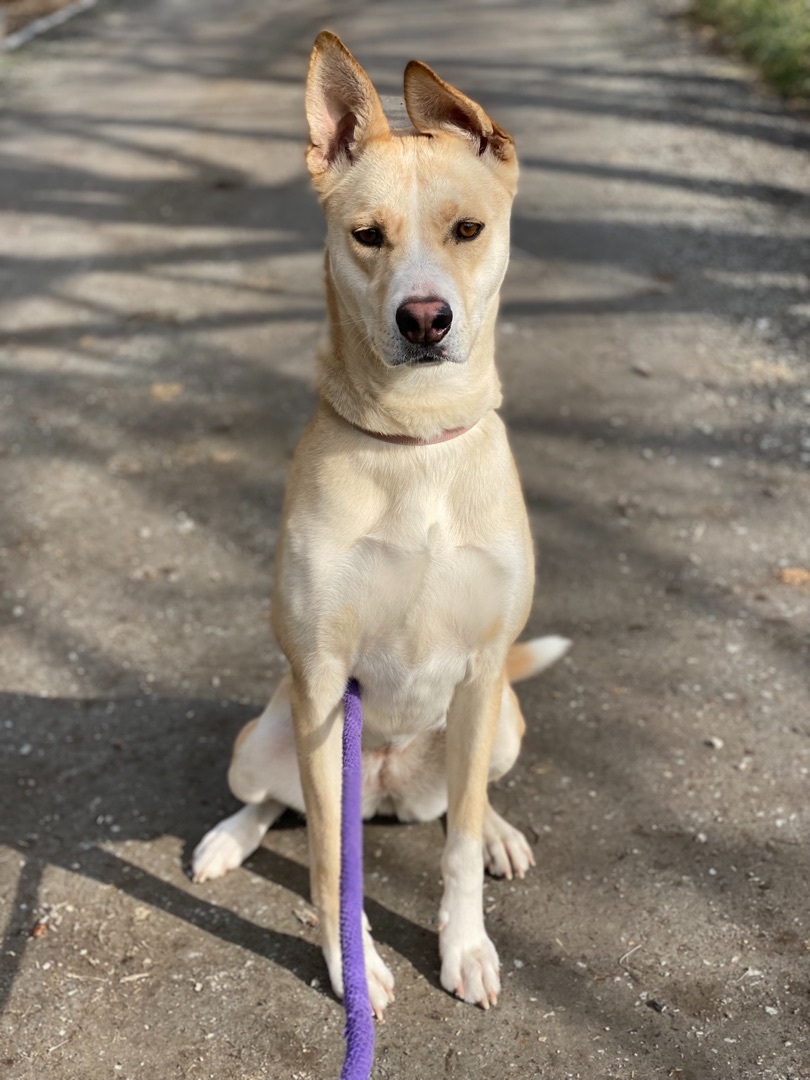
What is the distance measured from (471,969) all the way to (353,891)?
0.39 metres

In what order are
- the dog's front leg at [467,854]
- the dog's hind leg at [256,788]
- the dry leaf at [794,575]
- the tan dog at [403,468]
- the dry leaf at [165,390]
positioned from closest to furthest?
1. the tan dog at [403,468]
2. the dog's front leg at [467,854]
3. the dog's hind leg at [256,788]
4. the dry leaf at [794,575]
5. the dry leaf at [165,390]

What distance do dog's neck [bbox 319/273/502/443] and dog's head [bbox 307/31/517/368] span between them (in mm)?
32

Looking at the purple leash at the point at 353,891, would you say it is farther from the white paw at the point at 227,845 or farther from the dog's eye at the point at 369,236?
the dog's eye at the point at 369,236

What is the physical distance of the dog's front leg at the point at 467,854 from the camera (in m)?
2.60

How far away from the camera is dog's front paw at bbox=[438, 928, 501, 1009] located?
2.61 meters

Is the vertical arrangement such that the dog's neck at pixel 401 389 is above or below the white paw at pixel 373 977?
above

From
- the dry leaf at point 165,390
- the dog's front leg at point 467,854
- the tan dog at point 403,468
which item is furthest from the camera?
the dry leaf at point 165,390

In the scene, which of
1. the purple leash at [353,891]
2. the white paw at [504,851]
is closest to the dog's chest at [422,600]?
the purple leash at [353,891]

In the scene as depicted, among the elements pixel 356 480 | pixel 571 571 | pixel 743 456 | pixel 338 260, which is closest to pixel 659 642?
pixel 571 571

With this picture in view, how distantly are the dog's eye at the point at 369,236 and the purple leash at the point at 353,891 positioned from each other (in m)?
0.95

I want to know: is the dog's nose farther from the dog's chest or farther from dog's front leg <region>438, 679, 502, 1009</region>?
dog's front leg <region>438, 679, 502, 1009</region>

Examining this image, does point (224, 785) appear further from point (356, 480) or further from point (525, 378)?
point (525, 378)

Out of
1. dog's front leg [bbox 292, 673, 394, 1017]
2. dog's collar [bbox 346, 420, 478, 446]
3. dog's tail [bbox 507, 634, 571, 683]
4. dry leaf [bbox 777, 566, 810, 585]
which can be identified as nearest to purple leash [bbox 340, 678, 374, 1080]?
dog's front leg [bbox 292, 673, 394, 1017]

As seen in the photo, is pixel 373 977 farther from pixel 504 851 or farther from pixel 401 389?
pixel 401 389
